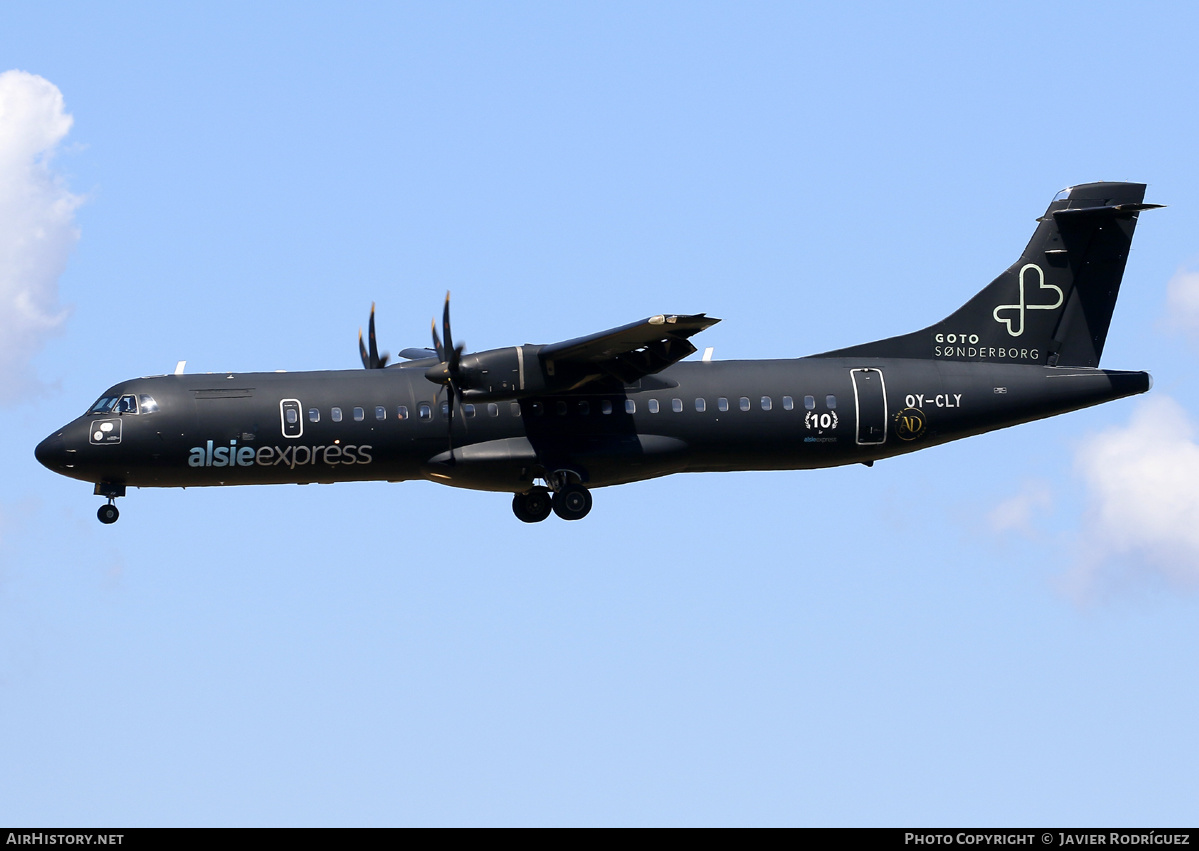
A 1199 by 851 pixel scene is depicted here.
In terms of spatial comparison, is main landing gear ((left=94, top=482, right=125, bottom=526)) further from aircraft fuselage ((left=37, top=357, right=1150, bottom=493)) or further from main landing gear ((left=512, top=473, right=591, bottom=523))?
main landing gear ((left=512, top=473, right=591, bottom=523))

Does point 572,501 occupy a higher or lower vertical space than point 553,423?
lower

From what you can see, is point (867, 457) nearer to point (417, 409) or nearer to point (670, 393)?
point (670, 393)

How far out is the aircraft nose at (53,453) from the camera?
31859mm

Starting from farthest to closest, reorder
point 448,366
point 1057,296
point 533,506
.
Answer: point 1057,296 → point 533,506 → point 448,366

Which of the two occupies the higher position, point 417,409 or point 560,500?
point 417,409

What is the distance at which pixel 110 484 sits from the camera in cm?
3228

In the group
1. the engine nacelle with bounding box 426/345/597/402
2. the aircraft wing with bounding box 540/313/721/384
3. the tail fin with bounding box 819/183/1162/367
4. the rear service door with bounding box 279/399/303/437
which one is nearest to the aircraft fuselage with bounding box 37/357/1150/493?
the rear service door with bounding box 279/399/303/437

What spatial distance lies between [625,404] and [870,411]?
5.33m

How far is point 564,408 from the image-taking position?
3319 cm

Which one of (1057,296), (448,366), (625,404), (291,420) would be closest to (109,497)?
(291,420)

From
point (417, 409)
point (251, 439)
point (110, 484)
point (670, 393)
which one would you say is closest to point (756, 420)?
point (670, 393)

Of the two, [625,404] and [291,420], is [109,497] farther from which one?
[625,404]
